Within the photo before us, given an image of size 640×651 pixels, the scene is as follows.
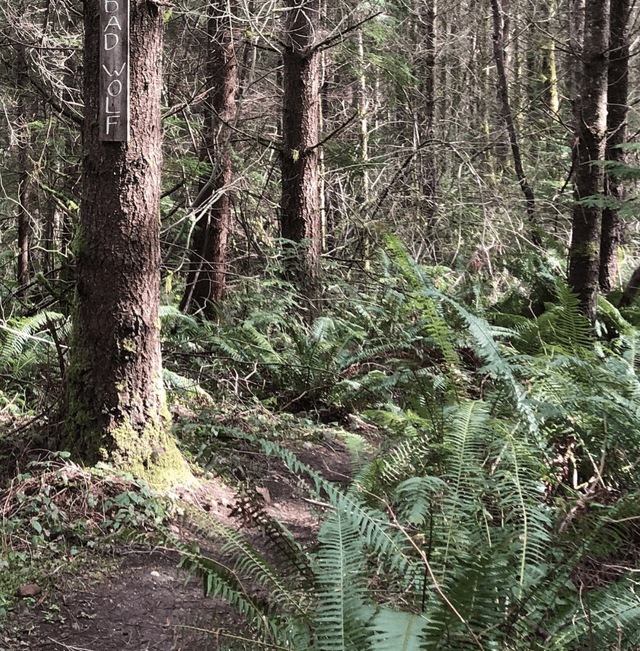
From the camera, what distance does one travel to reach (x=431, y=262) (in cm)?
1094

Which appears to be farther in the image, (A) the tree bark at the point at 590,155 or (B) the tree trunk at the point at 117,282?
(A) the tree bark at the point at 590,155

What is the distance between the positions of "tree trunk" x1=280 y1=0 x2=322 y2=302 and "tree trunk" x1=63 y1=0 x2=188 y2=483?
12.7 ft

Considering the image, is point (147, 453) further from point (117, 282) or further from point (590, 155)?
point (590, 155)

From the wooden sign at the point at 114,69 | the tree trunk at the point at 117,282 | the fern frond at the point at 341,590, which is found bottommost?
the fern frond at the point at 341,590

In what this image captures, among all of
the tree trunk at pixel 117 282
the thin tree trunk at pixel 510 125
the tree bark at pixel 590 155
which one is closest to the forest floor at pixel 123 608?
the tree trunk at pixel 117 282

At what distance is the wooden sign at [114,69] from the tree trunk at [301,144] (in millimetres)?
3992

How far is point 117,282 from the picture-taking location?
12.4 feet

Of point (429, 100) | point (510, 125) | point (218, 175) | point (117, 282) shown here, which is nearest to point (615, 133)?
point (510, 125)

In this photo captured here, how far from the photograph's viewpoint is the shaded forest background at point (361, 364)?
2221mm

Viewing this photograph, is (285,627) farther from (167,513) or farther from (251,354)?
(251,354)

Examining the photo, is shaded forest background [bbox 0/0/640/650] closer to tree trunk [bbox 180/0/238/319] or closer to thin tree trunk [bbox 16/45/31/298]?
tree trunk [bbox 180/0/238/319]

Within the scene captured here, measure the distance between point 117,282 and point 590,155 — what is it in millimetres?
5180

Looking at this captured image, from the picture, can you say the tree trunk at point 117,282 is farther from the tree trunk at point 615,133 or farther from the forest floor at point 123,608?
the tree trunk at point 615,133

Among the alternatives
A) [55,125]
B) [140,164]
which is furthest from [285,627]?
[55,125]
